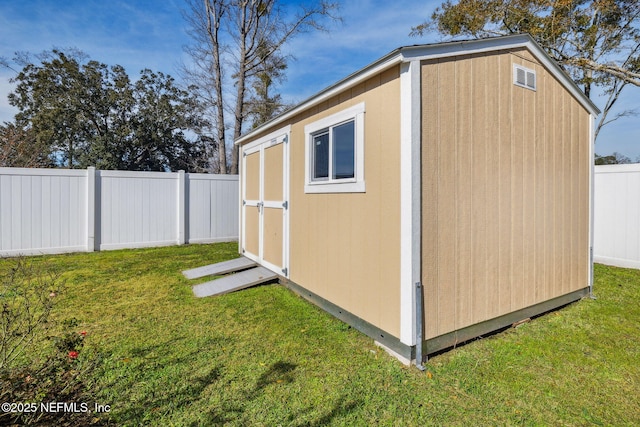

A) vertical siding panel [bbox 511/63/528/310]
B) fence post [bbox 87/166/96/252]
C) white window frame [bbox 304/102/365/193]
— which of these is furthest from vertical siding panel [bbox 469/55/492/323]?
fence post [bbox 87/166/96/252]

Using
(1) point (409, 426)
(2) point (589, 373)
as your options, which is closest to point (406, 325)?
(1) point (409, 426)

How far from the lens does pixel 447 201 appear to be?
9.55ft

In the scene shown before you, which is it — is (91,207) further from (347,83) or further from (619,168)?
(619,168)

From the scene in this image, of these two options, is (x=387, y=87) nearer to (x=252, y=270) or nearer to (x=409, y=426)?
(x=409, y=426)

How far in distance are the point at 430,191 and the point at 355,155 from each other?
887 mm

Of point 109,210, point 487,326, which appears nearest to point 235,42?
point 109,210

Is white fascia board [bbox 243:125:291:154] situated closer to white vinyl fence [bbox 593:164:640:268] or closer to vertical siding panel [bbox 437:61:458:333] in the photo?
vertical siding panel [bbox 437:61:458:333]

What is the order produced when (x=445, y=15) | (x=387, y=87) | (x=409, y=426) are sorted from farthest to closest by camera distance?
(x=445, y=15), (x=387, y=87), (x=409, y=426)

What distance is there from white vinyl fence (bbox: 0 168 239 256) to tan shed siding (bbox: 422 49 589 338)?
751 cm

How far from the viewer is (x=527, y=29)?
11398 mm

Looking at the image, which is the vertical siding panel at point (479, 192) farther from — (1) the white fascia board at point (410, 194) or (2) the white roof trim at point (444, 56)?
(1) the white fascia board at point (410, 194)

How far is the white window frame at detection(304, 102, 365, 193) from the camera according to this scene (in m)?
3.25

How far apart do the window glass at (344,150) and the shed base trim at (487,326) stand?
1.79 metres

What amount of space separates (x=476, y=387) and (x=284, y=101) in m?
14.5
